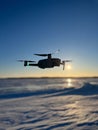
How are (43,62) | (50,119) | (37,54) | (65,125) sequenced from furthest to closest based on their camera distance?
(43,62) < (37,54) < (50,119) < (65,125)

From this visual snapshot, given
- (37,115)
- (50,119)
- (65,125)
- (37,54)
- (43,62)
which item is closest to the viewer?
(65,125)

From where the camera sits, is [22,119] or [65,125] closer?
[65,125]

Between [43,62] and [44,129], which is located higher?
[43,62]

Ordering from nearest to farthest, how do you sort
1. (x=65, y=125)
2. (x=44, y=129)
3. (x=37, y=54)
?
(x=44, y=129) < (x=65, y=125) < (x=37, y=54)

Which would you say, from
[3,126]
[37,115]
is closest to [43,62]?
[37,115]

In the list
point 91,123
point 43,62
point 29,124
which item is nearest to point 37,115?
point 29,124

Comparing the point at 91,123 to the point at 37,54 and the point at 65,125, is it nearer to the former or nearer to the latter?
the point at 65,125

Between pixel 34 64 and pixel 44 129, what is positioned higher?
pixel 34 64

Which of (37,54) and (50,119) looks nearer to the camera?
(50,119)

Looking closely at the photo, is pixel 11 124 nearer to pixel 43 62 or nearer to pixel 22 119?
pixel 22 119
